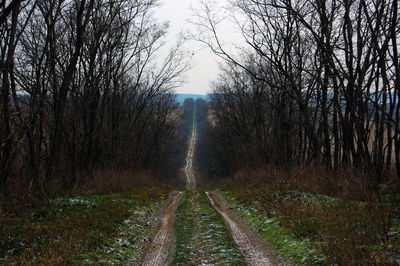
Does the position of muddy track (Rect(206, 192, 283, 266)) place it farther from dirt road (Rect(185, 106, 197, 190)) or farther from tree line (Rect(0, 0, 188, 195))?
dirt road (Rect(185, 106, 197, 190))

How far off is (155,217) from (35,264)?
7344 mm

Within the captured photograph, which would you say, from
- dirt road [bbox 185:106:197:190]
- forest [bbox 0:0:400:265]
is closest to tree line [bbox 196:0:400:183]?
forest [bbox 0:0:400:265]

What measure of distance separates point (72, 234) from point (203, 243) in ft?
9.94

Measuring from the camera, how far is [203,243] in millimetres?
8672

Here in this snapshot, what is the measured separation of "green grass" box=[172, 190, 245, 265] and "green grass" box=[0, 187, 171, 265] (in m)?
0.94

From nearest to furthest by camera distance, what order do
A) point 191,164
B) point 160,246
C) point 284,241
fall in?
point 284,241 → point 160,246 → point 191,164

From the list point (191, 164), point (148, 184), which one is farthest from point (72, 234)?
point (191, 164)

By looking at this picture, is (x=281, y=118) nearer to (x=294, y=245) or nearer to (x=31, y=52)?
(x=31, y=52)

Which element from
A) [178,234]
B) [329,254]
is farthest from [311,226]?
[178,234]

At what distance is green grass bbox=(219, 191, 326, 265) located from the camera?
21.9 ft

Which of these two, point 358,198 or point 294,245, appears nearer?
point 294,245

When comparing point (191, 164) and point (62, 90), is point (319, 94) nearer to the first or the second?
point (62, 90)

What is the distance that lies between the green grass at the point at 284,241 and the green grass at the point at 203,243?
901mm

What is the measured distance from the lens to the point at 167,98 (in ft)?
145
